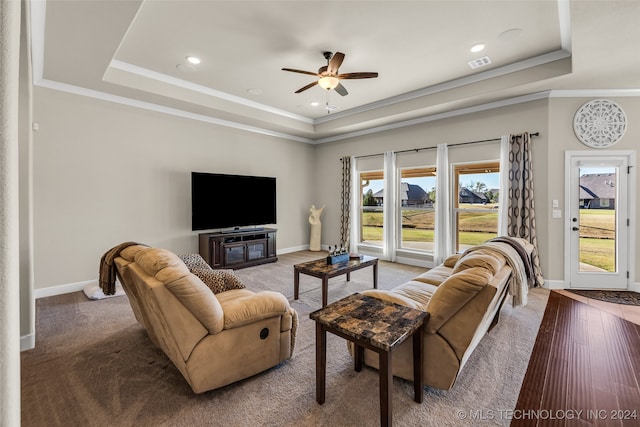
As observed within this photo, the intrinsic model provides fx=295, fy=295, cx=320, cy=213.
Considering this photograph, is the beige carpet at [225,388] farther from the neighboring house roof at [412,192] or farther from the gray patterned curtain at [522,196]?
the neighboring house roof at [412,192]

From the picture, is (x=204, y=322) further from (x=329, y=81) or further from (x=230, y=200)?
(x=230, y=200)

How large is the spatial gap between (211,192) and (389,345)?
4.50 m

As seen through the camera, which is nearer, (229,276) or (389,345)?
(389,345)

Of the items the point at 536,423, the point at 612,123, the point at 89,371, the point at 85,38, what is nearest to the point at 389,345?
the point at 536,423

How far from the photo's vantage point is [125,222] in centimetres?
460

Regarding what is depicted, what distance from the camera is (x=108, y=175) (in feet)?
14.5

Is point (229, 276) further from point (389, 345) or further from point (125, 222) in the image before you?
point (125, 222)

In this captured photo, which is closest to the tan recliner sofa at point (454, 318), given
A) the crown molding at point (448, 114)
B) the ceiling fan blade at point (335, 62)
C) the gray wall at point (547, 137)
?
the ceiling fan blade at point (335, 62)

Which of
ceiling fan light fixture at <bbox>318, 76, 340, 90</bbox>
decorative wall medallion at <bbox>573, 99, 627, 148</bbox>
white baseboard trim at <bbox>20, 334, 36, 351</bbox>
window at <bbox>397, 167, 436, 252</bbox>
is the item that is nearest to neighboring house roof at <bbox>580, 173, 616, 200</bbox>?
decorative wall medallion at <bbox>573, 99, 627, 148</bbox>

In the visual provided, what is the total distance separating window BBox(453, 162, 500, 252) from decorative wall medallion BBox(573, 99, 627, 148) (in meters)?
1.12

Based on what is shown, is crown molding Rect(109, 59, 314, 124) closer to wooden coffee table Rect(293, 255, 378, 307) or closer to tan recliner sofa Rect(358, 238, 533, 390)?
wooden coffee table Rect(293, 255, 378, 307)

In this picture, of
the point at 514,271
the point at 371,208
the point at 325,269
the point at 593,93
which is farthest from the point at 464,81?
the point at 325,269

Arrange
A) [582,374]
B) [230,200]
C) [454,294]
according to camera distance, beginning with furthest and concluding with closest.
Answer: [230,200] < [582,374] < [454,294]

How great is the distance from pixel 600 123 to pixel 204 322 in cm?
557
